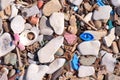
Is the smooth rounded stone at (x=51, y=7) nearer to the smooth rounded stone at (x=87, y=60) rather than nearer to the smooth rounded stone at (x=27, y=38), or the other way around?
the smooth rounded stone at (x=27, y=38)

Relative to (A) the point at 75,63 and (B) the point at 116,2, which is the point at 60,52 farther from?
(B) the point at 116,2

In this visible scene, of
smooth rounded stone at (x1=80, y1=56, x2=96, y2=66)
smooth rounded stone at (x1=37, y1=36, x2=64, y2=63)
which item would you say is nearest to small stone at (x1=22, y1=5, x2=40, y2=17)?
smooth rounded stone at (x1=37, y1=36, x2=64, y2=63)

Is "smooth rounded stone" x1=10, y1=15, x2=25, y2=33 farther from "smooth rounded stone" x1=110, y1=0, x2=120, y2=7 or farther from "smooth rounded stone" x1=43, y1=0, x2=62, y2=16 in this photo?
"smooth rounded stone" x1=110, y1=0, x2=120, y2=7

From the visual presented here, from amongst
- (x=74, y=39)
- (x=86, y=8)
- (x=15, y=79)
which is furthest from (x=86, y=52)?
(x=15, y=79)

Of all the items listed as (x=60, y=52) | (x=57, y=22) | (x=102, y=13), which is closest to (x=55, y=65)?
(x=60, y=52)

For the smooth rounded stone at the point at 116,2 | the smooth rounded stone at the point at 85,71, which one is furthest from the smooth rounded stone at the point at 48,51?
the smooth rounded stone at the point at 116,2

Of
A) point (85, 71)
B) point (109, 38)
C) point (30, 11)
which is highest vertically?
point (30, 11)

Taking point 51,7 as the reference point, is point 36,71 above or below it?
below
